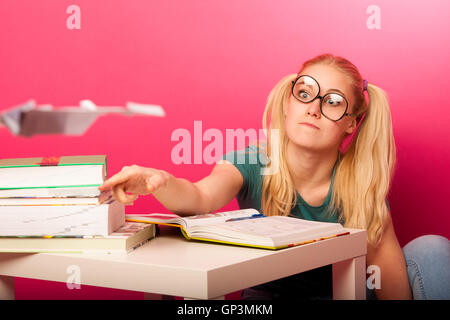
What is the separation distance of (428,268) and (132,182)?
85cm

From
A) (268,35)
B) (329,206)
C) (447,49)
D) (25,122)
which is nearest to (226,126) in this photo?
(268,35)

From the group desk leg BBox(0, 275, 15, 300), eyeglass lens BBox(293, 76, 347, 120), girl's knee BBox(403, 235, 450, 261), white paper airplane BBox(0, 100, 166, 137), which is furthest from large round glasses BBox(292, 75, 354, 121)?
white paper airplane BBox(0, 100, 166, 137)

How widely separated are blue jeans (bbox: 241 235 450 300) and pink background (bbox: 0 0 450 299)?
69cm

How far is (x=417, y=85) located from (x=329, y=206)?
767 millimetres

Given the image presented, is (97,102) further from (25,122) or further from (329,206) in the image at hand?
(25,122)

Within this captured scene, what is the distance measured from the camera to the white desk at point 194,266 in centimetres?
79

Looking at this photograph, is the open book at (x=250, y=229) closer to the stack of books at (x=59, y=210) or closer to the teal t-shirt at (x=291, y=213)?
the stack of books at (x=59, y=210)

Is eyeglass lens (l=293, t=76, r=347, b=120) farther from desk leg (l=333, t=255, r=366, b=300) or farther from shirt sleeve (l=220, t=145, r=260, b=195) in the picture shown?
desk leg (l=333, t=255, r=366, b=300)

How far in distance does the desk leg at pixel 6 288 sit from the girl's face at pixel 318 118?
83 centimetres

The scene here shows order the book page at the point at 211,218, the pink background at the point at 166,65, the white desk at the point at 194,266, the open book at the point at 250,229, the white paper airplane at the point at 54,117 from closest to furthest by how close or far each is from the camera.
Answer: the white paper airplane at the point at 54,117 → the white desk at the point at 194,266 → the open book at the point at 250,229 → the book page at the point at 211,218 → the pink background at the point at 166,65

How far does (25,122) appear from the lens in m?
0.39

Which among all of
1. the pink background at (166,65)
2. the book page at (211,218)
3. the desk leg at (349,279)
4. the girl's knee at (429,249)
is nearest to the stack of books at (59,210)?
the book page at (211,218)

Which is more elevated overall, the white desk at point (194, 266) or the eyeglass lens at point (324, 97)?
the eyeglass lens at point (324, 97)

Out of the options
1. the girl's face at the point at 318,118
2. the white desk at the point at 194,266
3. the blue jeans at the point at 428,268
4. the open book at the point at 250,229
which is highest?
the girl's face at the point at 318,118
